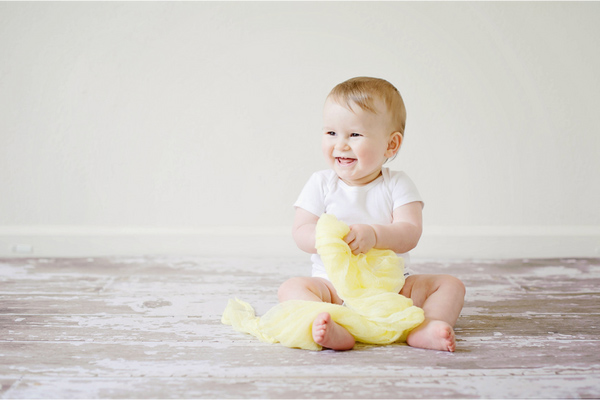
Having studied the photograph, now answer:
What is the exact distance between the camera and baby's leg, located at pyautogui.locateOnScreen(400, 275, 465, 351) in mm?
993

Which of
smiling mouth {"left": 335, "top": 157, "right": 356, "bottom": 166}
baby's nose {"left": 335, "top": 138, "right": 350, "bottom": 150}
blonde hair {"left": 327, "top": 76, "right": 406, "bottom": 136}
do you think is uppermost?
blonde hair {"left": 327, "top": 76, "right": 406, "bottom": 136}

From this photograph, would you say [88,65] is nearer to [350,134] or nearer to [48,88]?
[48,88]

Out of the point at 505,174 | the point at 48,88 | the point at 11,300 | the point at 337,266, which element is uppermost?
the point at 48,88

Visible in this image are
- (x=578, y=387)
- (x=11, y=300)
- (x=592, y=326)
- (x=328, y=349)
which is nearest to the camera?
(x=578, y=387)

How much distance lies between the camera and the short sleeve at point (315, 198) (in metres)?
1.23

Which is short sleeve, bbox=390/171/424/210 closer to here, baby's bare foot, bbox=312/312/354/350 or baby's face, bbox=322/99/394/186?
baby's face, bbox=322/99/394/186

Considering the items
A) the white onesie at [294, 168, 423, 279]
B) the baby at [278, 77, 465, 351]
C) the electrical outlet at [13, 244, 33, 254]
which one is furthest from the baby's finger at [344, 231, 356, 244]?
the electrical outlet at [13, 244, 33, 254]

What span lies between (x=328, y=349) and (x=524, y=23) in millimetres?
1387

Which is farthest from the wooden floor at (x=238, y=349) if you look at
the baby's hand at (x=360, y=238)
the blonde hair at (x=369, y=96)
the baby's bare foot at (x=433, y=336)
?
the blonde hair at (x=369, y=96)

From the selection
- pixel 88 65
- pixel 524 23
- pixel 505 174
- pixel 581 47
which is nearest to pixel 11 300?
pixel 88 65

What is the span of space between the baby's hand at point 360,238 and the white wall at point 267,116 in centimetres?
83

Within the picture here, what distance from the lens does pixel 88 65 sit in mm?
1883

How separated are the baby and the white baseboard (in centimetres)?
71

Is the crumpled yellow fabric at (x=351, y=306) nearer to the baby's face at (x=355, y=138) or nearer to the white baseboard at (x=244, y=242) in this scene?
the baby's face at (x=355, y=138)
